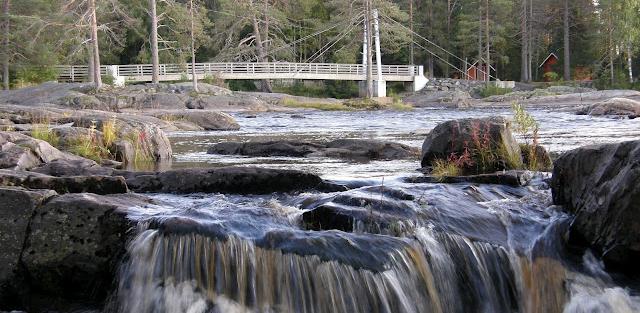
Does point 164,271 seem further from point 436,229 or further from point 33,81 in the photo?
point 33,81

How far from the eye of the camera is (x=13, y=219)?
5.50m

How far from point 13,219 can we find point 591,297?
14.6 ft

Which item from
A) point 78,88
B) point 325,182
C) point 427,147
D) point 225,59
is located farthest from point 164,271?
point 225,59

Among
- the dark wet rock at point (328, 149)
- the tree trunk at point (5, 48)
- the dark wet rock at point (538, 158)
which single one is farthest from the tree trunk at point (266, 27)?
the dark wet rock at point (538, 158)

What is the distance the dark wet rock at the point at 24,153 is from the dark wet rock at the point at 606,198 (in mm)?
6351

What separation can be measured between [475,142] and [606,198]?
12.4 ft

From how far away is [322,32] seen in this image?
179 feet

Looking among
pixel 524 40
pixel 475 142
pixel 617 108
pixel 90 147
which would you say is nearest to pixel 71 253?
pixel 475 142

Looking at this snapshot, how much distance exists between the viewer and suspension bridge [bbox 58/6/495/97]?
47188 mm

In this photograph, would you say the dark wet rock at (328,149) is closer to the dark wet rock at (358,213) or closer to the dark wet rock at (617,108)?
the dark wet rock at (358,213)

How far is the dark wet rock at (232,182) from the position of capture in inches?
306

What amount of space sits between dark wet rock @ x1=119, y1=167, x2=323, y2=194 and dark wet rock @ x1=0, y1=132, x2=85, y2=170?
2.26 metres

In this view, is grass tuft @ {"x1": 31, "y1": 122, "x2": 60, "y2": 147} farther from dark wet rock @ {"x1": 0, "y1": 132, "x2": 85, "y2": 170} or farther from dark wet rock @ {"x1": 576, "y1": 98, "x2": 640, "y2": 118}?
dark wet rock @ {"x1": 576, "y1": 98, "x2": 640, "y2": 118}

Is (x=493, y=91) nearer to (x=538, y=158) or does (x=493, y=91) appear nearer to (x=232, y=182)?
(x=538, y=158)
